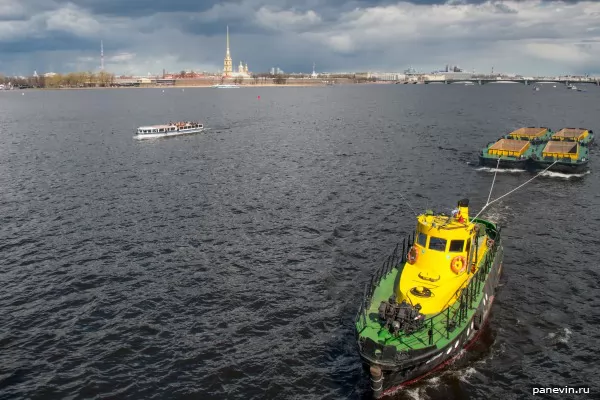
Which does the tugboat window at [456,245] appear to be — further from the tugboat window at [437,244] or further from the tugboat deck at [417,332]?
the tugboat deck at [417,332]

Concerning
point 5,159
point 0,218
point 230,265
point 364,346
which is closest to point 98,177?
point 0,218

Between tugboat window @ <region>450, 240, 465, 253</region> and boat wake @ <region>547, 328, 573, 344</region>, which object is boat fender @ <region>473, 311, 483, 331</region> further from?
boat wake @ <region>547, 328, 573, 344</region>

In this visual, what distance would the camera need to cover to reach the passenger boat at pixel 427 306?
71.4 ft

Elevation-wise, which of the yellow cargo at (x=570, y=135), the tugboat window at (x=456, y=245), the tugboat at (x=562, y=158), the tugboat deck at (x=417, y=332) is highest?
the yellow cargo at (x=570, y=135)

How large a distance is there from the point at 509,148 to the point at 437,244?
57320mm

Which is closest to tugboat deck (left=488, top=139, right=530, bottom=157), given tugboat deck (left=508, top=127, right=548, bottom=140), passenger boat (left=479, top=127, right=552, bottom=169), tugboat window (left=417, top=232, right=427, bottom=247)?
passenger boat (left=479, top=127, right=552, bottom=169)

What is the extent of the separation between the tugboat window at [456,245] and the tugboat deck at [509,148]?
1978 inches

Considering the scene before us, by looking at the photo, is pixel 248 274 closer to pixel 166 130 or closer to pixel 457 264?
pixel 457 264

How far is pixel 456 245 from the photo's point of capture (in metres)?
26.2

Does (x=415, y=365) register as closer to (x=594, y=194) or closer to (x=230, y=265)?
(x=230, y=265)

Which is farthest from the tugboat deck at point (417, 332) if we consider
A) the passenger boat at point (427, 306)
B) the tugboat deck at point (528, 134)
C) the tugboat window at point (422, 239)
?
the tugboat deck at point (528, 134)

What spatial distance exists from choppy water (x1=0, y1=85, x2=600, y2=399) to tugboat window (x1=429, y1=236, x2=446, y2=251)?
6243 millimetres

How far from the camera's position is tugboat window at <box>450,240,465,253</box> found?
2620 cm

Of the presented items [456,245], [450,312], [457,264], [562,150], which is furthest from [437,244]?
[562,150]
